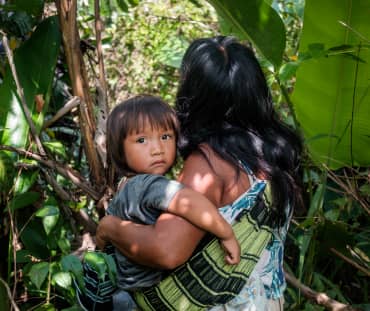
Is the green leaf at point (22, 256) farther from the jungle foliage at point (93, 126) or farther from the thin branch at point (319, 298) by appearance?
the thin branch at point (319, 298)

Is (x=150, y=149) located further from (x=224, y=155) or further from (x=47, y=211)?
(x=47, y=211)

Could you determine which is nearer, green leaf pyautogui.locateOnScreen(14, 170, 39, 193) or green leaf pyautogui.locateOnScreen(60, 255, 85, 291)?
green leaf pyautogui.locateOnScreen(60, 255, 85, 291)

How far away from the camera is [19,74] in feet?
8.29

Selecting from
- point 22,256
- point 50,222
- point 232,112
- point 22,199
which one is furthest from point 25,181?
point 232,112

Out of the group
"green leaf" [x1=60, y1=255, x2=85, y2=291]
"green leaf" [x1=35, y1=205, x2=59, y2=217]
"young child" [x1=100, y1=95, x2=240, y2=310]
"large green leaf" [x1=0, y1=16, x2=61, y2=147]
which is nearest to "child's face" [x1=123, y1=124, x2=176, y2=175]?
"young child" [x1=100, y1=95, x2=240, y2=310]

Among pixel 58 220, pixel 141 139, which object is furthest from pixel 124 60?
pixel 141 139

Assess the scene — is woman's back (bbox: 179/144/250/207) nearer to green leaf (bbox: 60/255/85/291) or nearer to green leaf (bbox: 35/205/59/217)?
green leaf (bbox: 60/255/85/291)

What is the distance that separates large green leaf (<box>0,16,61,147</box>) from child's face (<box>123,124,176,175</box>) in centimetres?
93

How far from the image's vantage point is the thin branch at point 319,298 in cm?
230

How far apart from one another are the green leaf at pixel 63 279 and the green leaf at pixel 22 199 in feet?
1.06

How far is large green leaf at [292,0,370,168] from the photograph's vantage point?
233cm

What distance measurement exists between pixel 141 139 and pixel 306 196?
1.81m

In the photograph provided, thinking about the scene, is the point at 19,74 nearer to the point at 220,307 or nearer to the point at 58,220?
the point at 58,220

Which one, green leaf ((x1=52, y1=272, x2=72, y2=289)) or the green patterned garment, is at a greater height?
the green patterned garment
